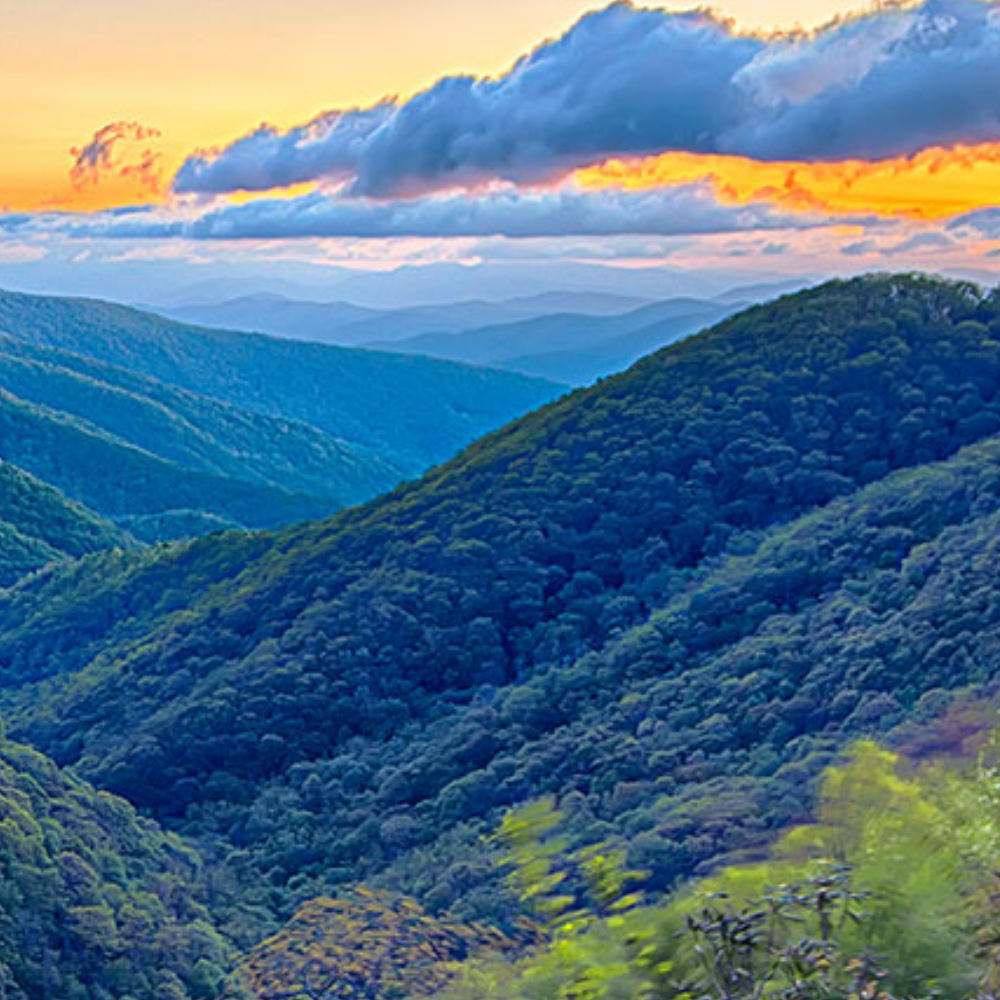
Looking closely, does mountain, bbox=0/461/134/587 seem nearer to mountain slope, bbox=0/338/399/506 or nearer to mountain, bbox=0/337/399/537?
mountain, bbox=0/337/399/537

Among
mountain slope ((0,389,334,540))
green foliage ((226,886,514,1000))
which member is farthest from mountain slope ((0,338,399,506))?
green foliage ((226,886,514,1000))

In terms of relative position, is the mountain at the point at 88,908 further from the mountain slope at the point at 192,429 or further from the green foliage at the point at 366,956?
the mountain slope at the point at 192,429

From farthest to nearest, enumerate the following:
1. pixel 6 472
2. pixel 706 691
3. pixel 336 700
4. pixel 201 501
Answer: pixel 201 501 → pixel 6 472 → pixel 336 700 → pixel 706 691

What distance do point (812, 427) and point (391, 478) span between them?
137403 mm

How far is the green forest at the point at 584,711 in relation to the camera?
49.7ft

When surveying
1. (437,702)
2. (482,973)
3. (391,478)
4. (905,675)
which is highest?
(482,973)

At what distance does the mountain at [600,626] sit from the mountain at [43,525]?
28.1 meters

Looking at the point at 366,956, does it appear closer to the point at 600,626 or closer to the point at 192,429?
the point at 600,626

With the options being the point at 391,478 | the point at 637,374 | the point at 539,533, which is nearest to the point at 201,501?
the point at 391,478

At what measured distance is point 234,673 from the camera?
182ft

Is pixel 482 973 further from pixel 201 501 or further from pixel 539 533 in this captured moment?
pixel 201 501

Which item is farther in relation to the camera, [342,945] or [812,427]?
[812,427]

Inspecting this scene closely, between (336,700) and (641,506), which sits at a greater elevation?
(641,506)

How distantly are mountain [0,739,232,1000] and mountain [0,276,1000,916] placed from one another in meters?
4.46
